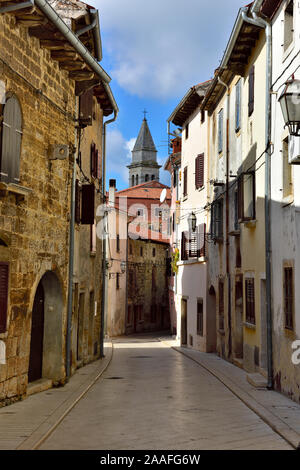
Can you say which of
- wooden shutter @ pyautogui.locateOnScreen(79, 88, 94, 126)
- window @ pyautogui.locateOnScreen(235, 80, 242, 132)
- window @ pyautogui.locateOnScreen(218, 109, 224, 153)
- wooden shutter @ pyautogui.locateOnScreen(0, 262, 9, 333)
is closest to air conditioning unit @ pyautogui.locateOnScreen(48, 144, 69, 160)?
wooden shutter @ pyautogui.locateOnScreen(79, 88, 94, 126)

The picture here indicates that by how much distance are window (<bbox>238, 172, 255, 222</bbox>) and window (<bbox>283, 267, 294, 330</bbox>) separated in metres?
3.50

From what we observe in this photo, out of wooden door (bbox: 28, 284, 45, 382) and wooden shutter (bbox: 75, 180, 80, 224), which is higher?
wooden shutter (bbox: 75, 180, 80, 224)

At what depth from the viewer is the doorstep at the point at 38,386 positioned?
11.8 meters

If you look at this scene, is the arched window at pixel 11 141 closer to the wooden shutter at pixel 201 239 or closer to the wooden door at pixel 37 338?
the wooden door at pixel 37 338

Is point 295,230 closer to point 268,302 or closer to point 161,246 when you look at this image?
point 268,302

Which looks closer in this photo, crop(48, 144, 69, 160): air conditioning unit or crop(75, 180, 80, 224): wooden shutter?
crop(48, 144, 69, 160): air conditioning unit

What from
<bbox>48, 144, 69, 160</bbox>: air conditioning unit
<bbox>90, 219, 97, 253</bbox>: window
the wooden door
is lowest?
the wooden door

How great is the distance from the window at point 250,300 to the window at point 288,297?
3.58m

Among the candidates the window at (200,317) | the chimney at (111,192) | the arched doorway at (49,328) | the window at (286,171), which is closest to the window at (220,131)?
the window at (200,317)

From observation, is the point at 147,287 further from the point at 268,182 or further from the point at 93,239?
the point at 268,182

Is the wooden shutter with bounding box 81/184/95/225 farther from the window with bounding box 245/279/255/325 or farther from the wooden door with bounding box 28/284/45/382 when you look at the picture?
the window with bounding box 245/279/255/325

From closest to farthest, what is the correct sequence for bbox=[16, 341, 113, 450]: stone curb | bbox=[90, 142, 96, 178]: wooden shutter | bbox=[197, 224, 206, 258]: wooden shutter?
bbox=[16, 341, 113, 450]: stone curb → bbox=[90, 142, 96, 178]: wooden shutter → bbox=[197, 224, 206, 258]: wooden shutter

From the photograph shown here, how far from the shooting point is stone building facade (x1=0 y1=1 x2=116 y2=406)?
1032cm

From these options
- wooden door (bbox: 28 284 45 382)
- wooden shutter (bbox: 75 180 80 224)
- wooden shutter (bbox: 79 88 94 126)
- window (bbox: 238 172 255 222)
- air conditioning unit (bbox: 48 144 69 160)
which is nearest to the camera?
air conditioning unit (bbox: 48 144 69 160)
